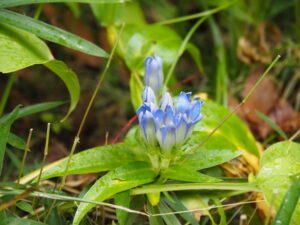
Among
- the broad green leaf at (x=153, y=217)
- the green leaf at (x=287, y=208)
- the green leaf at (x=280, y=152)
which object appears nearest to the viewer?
the green leaf at (x=287, y=208)

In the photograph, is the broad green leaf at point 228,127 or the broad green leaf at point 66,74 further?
the broad green leaf at point 228,127

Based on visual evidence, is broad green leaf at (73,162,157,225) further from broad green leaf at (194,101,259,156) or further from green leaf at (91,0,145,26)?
green leaf at (91,0,145,26)

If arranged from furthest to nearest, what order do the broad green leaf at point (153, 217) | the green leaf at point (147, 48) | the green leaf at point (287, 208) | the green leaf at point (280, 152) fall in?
the green leaf at point (147, 48) → the green leaf at point (280, 152) → the broad green leaf at point (153, 217) → the green leaf at point (287, 208)

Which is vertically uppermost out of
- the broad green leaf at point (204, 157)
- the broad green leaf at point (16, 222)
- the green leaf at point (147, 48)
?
the green leaf at point (147, 48)

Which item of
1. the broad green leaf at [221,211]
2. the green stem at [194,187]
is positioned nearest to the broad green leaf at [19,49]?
the green stem at [194,187]

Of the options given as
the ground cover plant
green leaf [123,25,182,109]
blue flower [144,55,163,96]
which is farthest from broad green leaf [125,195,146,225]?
green leaf [123,25,182,109]

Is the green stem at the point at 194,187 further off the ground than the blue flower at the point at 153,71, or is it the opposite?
the blue flower at the point at 153,71

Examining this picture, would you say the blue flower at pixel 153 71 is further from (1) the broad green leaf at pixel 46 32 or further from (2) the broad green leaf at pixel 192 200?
(2) the broad green leaf at pixel 192 200
